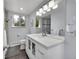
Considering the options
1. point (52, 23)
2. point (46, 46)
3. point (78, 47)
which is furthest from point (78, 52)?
point (52, 23)

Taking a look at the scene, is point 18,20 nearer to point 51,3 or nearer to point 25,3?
point 25,3

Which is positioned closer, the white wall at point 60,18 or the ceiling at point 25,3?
the white wall at point 60,18

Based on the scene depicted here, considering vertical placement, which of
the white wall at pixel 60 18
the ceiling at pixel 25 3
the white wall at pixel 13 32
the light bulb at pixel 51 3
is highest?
the ceiling at pixel 25 3

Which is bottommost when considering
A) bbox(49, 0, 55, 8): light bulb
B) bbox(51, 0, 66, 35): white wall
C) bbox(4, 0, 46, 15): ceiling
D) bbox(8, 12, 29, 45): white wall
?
bbox(8, 12, 29, 45): white wall

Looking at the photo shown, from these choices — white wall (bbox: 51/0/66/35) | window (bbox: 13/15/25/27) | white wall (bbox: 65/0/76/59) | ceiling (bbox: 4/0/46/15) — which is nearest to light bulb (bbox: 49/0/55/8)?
white wall (bbox: 51/0/66/35)

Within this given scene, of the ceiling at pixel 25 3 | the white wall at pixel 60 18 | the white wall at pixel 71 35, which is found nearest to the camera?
the white wall at pixel 71 35

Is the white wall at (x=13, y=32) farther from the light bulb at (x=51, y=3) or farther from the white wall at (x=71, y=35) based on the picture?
the white wall at (x=71, y=35)

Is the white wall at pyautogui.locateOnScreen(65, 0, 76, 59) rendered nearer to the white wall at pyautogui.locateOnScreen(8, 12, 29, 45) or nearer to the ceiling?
the ceiling

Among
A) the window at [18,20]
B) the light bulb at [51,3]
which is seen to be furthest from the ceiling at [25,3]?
the window at [18,20]

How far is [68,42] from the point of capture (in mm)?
1294

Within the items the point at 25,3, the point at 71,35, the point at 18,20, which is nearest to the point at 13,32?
the point at 18,20

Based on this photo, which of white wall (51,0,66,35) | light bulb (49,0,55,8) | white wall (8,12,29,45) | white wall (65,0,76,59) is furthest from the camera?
white wall (8,12,29,45)

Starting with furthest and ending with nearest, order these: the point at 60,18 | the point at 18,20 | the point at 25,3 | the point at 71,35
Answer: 1. the point at 18,20
2. the point at 25,3
3. the point at 60,18
4. the point at 71,35

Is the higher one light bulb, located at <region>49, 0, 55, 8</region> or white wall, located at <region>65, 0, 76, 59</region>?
light bulb, located at <region>49, 0, 55, 8</region>
